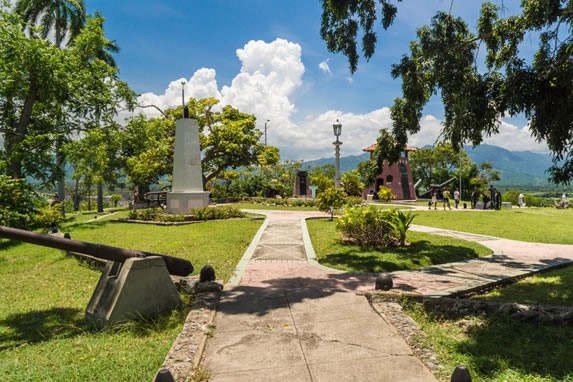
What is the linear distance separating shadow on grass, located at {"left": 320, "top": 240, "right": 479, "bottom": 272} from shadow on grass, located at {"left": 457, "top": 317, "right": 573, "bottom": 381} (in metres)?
3.06

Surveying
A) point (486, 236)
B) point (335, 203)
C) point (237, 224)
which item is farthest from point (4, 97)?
point (486, 236)

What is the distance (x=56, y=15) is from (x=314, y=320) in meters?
27.6

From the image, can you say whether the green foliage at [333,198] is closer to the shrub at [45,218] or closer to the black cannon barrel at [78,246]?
the shrub at [45,218]

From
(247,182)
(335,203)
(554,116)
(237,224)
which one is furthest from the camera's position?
(247,182)

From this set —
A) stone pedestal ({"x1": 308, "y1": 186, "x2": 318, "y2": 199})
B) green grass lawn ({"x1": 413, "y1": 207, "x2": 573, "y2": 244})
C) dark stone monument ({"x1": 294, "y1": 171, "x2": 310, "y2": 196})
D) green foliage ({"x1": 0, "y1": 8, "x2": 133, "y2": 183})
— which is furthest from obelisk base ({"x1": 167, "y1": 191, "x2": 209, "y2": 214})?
dark stone monument ({"x1": 294, "y1": 171, "x2": 310, "y2": 196})

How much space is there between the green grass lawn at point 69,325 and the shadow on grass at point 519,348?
10.7 feet

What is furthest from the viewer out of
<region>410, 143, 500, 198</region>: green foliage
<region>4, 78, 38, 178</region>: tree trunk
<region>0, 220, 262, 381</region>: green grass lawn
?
<region>410, 143, 500, 198</region>: green foliage

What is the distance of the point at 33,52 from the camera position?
14.9 meters

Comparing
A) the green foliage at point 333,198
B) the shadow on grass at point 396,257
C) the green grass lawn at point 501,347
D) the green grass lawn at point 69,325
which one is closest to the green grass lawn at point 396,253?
the shadow on grass at point 396,257

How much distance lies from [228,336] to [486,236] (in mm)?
11127

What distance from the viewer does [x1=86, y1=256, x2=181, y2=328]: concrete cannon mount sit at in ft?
14.9

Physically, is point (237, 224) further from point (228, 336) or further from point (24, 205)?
point (228, 336)

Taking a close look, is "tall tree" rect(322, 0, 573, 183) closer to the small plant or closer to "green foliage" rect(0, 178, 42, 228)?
the small plant

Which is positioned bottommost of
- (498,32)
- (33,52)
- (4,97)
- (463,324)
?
(463,324)
